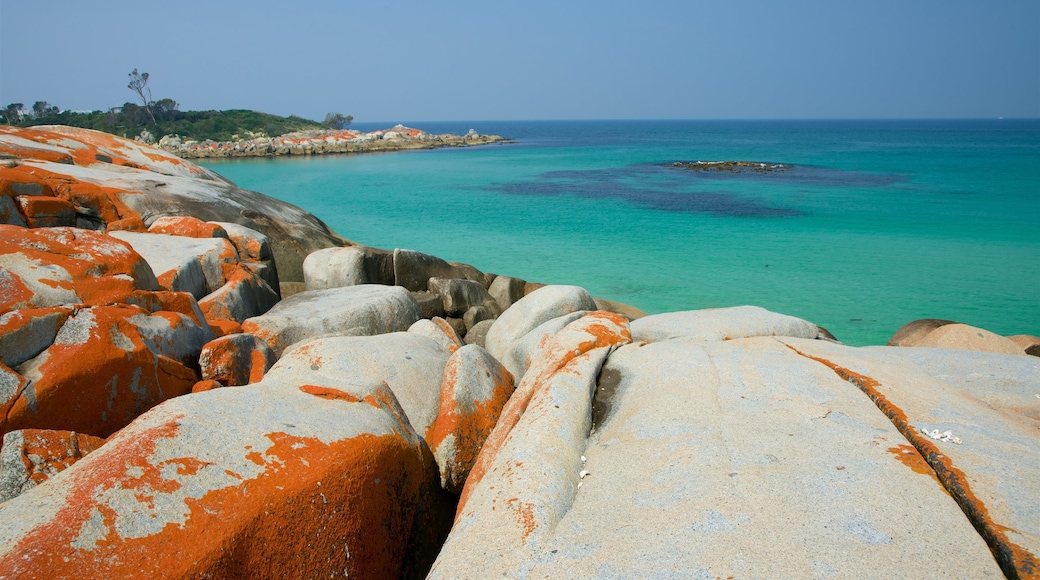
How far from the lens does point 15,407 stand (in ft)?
12.3

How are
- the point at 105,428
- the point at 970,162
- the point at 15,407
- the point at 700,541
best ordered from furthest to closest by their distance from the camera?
the point at 970,162, the point at 105,428, the point at 15,407, the point at 700,541

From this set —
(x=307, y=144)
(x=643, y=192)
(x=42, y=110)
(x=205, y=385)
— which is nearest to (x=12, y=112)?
(x=42, y=110)

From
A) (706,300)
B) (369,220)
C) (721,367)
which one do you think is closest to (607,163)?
(369,220)

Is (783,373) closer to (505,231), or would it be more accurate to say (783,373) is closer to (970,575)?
(970,575)

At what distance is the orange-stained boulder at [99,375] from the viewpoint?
3.89m

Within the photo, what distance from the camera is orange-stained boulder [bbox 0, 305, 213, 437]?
3893 mm

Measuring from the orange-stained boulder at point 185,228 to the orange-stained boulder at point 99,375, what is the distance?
368cm

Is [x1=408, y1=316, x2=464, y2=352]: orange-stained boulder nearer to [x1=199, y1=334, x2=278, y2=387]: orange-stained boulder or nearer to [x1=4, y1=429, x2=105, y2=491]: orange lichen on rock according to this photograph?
[x1=199, y1=334, x2=278, y2=387]: orange-stained boulder

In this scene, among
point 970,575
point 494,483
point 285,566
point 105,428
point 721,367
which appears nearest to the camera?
point 970,575

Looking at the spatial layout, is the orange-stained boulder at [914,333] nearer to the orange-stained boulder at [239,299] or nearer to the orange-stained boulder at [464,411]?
the orange-stained boulder at [464,411]

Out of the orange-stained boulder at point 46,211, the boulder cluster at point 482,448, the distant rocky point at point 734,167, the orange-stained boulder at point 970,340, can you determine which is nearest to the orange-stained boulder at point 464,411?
the boulder cluster at point 482,448

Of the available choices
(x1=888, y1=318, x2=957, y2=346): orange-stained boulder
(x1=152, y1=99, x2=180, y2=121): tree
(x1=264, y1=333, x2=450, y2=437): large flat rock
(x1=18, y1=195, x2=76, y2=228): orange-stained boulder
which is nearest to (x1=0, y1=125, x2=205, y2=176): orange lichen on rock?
(x1=18, y1=195, x2=76, y2=228): orange-stained boulder

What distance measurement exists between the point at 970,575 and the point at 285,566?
292cm

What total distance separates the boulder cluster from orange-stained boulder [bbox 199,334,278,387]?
1.0 inches
